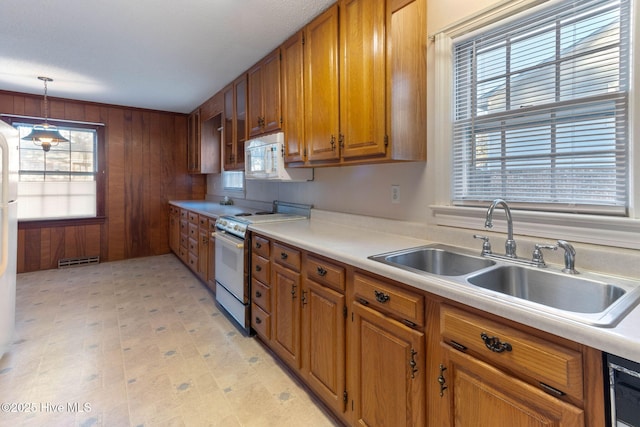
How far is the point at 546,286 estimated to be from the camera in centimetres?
124

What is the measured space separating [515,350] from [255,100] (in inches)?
113

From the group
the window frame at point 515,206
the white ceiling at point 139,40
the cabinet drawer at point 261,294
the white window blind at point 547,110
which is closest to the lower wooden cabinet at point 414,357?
the cabinet drawer at point 261,294

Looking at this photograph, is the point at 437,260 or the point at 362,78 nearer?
the point at 437,260

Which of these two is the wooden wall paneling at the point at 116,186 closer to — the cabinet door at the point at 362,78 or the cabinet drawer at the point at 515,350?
the cabinet door at the point at 362,78

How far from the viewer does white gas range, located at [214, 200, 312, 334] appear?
8.21ft

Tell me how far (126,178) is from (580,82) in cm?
551

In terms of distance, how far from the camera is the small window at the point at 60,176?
4.36 metres

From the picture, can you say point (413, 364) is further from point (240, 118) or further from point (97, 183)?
point (97, 183)

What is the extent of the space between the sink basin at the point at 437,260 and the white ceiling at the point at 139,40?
1.68m

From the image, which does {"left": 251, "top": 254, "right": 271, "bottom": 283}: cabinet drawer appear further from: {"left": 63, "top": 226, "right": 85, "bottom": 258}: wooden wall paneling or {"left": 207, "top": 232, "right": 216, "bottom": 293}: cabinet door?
{"left": 63, "top": 226, "right": 85, "bottom": 258}: wooden wall paneling

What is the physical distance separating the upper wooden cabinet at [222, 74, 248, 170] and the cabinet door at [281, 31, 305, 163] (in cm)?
85

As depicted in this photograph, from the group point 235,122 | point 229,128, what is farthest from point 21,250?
point 235,122

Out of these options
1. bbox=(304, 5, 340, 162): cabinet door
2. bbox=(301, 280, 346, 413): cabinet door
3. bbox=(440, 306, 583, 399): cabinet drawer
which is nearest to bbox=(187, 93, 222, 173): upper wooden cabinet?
bbox=(304, 5, 340, 162): cabinet door

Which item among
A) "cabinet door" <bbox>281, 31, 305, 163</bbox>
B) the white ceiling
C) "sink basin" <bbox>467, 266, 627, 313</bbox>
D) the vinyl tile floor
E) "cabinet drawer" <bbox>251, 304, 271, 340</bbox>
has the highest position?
the white ceiling
